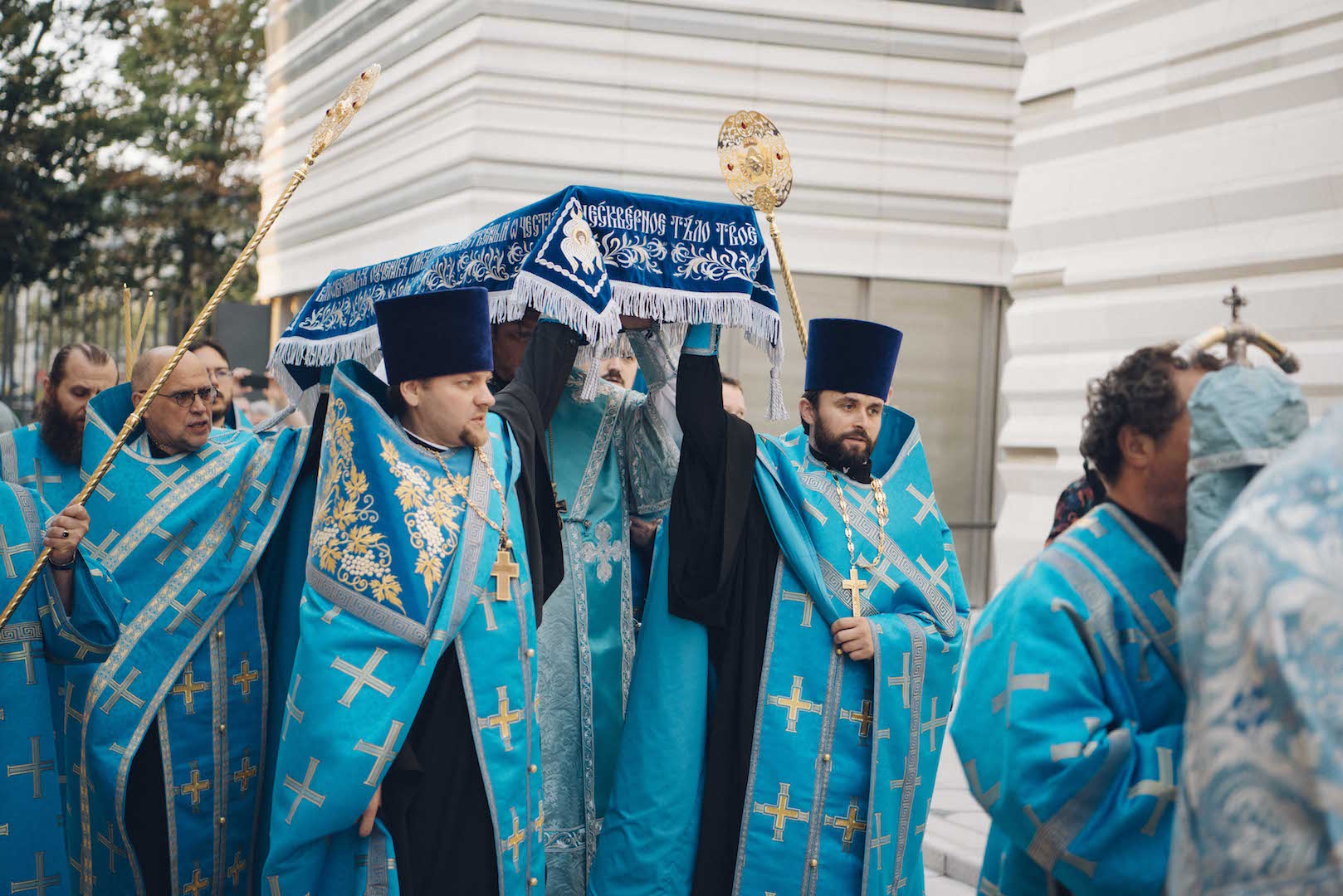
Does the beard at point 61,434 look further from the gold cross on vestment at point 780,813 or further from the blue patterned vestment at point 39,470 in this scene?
the gold cross on vestment at point 780,813

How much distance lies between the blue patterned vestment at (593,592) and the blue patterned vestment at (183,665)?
3.04 ft

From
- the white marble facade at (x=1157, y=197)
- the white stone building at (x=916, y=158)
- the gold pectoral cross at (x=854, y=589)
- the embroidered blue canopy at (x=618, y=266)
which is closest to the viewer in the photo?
the embroidered blue canopy at (x=618, y=266)

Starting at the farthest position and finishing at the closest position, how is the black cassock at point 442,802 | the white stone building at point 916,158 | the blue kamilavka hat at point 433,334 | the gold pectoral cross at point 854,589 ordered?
1. the white stone building at point 916,158
2. the gold pectoral cross at point 854,589
3. the blue kamilavka hat at point 433,334
4. the black cassock at point 442,802

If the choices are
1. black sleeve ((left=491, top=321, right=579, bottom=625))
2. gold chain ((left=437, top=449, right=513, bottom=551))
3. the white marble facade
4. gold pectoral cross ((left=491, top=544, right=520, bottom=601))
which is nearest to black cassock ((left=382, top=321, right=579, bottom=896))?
gold pectoral cross ((left=491, top=544, right=520, bottom=601))

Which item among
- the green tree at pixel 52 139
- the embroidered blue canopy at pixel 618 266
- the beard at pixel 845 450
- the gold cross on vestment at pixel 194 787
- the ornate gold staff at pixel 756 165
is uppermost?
the green tree at pixel 52 139

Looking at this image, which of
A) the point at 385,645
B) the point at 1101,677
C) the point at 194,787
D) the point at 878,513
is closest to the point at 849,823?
the point at 878,513

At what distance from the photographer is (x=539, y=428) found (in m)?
4.21

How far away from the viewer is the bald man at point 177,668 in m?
4.43

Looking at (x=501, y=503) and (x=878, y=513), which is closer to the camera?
(x=501, y=503)

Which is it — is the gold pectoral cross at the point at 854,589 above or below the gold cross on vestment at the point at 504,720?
above

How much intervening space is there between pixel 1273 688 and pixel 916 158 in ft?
39.7

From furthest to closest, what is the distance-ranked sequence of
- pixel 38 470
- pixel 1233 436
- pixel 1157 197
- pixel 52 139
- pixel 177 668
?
pixel 52 139
pixel 1157 197
pixel 38 470
pixel 177 668
pixel 1233 436

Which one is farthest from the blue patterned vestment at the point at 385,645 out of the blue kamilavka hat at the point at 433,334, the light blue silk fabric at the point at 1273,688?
the light blue silk fabric at the point at 1273,688

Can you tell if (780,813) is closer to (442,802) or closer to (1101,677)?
(442,802)
